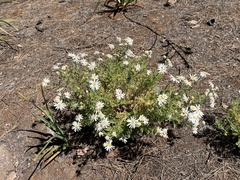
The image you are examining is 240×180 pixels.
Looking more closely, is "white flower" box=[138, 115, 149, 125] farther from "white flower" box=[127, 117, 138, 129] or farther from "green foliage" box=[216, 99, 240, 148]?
"green foliage" box=[216, 99, 240, 148]

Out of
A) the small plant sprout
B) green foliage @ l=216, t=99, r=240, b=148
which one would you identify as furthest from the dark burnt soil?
the small plant sprout

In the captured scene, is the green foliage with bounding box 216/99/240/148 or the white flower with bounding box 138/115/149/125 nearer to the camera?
the white flower with bounding box 138/115/149/125

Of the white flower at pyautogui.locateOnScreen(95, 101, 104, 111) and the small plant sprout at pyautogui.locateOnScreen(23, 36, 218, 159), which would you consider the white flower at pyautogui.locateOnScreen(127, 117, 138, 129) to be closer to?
the small plant sprout at pyautogui.locateOnScreen(23, 36, 218, 159)

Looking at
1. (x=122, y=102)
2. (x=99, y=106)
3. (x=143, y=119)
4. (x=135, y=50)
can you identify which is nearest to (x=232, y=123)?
(x=143, y=119)

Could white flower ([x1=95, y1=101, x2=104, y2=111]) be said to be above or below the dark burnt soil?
above

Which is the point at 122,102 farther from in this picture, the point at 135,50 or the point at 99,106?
the point at 135,50

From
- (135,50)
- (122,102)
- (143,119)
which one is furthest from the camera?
(135,50)

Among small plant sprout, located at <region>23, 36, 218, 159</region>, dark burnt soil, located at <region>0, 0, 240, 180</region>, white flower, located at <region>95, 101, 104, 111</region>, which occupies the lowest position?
dark burnt soil, located at <region>0, 0, 240, 180</region>

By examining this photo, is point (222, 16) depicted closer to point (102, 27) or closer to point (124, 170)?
point (102, 27)

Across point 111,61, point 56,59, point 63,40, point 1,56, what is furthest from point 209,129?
point 1,56
